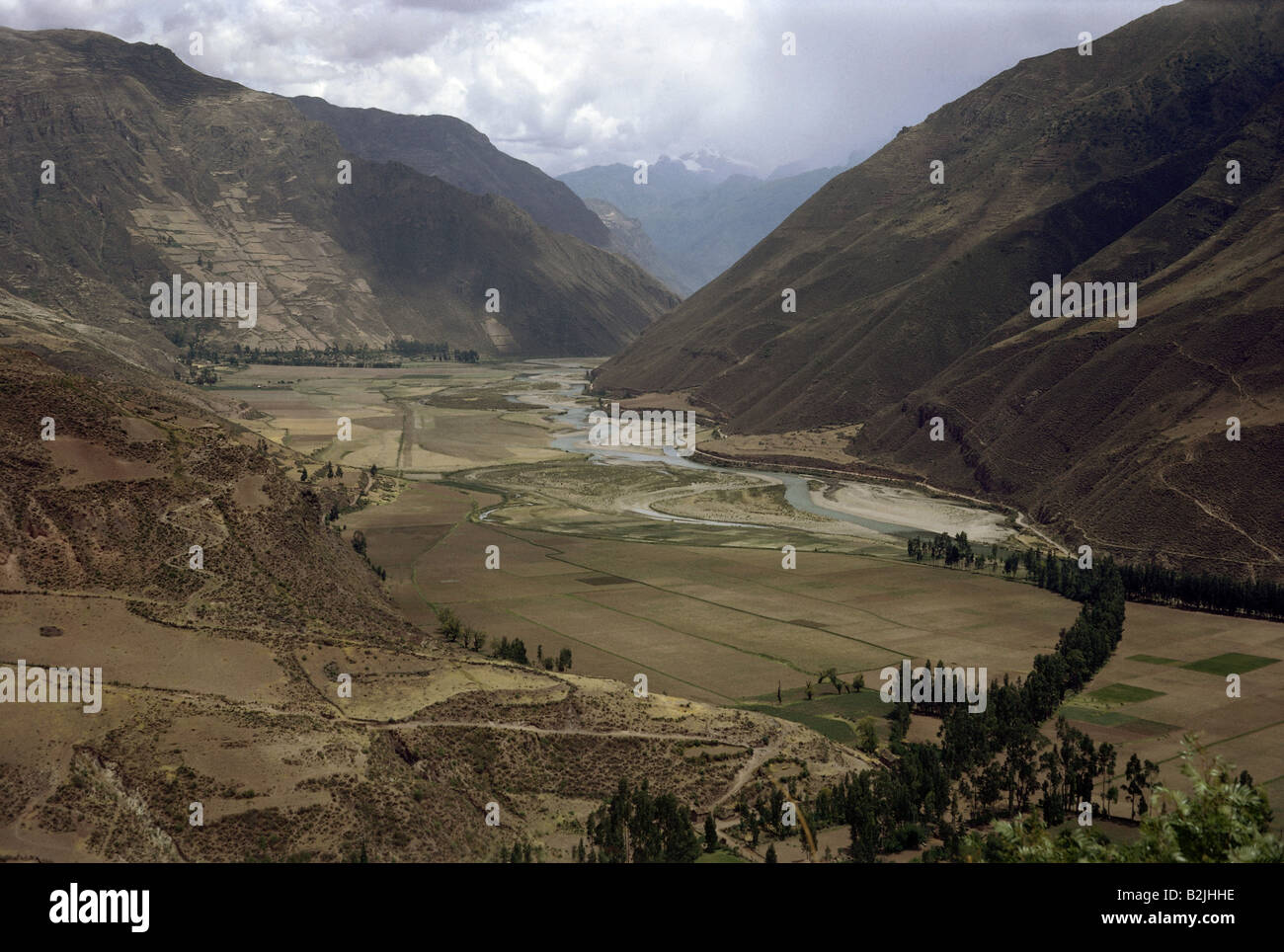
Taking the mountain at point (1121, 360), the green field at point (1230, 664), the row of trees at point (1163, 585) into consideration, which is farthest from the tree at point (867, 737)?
the mountain at point (1121, 360)

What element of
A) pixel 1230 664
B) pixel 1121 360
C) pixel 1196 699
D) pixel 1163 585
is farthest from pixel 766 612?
pixel 1121 360

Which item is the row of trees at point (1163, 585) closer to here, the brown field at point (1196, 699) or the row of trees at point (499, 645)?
the brown field at point (1196, 699)

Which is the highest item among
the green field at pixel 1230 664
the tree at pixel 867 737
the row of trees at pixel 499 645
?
the row of trees at pixel 499 645

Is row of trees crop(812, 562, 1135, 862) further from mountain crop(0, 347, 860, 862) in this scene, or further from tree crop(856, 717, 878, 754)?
mountain crop(0, 347, 860, 862)

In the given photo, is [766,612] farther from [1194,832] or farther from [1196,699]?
[1194,832]

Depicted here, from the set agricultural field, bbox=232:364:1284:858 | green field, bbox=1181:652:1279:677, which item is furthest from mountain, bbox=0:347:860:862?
green field, bbox=1181:652:1279:677

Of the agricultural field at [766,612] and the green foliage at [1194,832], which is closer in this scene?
the green foliage at [1194,832]

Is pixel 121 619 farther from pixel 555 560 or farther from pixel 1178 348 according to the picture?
pixel 1178 348

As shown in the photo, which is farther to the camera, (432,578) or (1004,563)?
(1004,563)

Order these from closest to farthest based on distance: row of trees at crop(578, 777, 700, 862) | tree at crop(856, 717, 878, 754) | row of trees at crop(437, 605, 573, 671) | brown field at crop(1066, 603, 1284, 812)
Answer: row of trees at crop(578, 777, 700, 862), tree at crop(856, 717, 878, 754), brown field at crop(1066, 603, 1284, 812), row of trees at crop(437, 605, 573, 671)

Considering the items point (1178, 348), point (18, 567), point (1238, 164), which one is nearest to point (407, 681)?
point (18, 567)

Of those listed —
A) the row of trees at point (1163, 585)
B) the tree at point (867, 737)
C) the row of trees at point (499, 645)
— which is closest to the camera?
the tree at point (867, 737)
